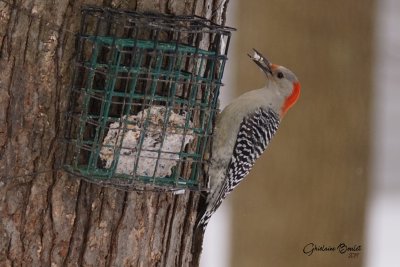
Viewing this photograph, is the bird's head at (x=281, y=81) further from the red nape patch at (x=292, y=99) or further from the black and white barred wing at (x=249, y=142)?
the black and white barred wing at (x=249, y=142)

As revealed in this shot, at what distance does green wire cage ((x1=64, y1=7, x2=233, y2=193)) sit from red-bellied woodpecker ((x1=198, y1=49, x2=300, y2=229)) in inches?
38.5

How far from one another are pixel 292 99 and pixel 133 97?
65.1 inches

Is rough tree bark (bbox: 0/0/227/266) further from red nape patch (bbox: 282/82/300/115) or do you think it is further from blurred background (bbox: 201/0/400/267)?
red nape patch (bbox: 282/82/300/115)

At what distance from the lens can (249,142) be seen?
17.8 ft

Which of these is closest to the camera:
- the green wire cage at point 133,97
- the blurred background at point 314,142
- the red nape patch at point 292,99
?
the green wire cage at point 133,97

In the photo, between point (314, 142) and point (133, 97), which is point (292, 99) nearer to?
point (314, 142)

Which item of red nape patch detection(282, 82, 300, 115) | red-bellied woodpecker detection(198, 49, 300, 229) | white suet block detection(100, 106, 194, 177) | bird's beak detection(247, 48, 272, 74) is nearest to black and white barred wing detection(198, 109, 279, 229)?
red-bellied woodpecker detection(198, 49, 300, 229)

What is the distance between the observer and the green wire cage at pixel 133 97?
162 inches

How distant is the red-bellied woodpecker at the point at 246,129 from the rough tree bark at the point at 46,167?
976 mm

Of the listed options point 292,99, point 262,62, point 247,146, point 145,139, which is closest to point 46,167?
point 145,139

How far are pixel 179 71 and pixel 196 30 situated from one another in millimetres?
213

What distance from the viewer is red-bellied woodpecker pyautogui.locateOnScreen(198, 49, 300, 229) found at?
5340mm

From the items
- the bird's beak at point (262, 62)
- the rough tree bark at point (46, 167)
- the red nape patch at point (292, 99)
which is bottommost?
the rough tree bark at point (46, 167)

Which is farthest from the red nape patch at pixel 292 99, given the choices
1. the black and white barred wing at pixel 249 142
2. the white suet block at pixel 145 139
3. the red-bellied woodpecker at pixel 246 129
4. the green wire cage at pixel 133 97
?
the white suet block at pixel 145 139
